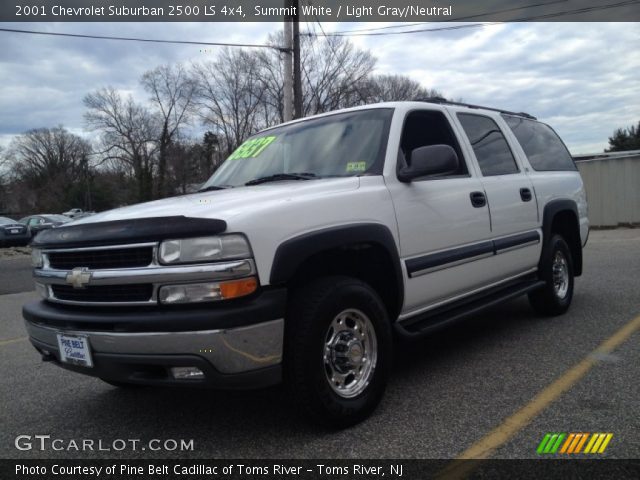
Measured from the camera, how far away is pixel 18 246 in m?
23.2

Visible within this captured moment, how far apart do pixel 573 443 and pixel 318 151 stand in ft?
7.87

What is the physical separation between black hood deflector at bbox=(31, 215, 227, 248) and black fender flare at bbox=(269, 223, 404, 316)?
0.33m

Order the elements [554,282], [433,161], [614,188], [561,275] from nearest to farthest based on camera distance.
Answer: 1. [433,161]
2. [554,282]
3. [561,275]
4. [614,188]

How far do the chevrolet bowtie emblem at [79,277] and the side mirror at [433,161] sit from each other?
199cm

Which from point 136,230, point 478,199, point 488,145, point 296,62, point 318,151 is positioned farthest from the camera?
point 296,62

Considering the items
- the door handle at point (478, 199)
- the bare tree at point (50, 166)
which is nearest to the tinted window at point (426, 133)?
the door handle at point (478, 199)

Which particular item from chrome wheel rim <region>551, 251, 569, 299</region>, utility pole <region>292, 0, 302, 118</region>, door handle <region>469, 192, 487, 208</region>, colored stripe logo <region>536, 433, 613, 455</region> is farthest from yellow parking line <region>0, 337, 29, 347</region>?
utility pole <region>292, 0, 302, 118</region>

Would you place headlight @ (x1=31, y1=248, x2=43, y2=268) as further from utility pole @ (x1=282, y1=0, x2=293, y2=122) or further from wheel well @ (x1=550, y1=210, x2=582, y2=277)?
utility pole @ (x1=282, y1=0, x2=293, y2=122)

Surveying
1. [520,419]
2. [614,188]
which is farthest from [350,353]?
[614,188]

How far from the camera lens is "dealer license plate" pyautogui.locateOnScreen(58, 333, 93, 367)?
8.95ft

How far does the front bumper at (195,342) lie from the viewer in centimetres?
246

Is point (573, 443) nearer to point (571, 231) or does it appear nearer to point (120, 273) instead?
point (120, 273)

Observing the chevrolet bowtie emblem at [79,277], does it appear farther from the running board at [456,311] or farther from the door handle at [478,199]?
the door handle at [478,199]

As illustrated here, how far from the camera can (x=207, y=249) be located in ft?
8.30
